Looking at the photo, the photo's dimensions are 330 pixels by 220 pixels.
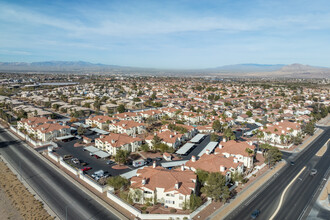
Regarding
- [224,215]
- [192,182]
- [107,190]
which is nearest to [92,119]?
[107,190]

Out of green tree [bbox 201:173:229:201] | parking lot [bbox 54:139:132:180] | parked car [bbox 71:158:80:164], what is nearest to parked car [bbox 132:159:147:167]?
parking lot [bbox 54:139:132:180]

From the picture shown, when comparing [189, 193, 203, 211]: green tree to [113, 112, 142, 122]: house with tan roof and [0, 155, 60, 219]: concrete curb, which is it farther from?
[113, 112, 142, 122]: house with tan roof

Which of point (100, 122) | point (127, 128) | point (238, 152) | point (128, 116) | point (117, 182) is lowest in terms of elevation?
point (117, 182)

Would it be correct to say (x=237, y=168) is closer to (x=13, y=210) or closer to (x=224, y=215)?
(x=224, y=215)

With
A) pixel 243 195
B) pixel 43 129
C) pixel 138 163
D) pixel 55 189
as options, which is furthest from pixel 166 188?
pixel 43 129

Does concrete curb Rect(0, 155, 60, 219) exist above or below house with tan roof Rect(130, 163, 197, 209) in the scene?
below

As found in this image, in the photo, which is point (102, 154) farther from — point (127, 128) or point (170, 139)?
point (170, 139)

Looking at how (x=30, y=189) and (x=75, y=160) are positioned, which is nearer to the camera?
(x=30, y=189)
